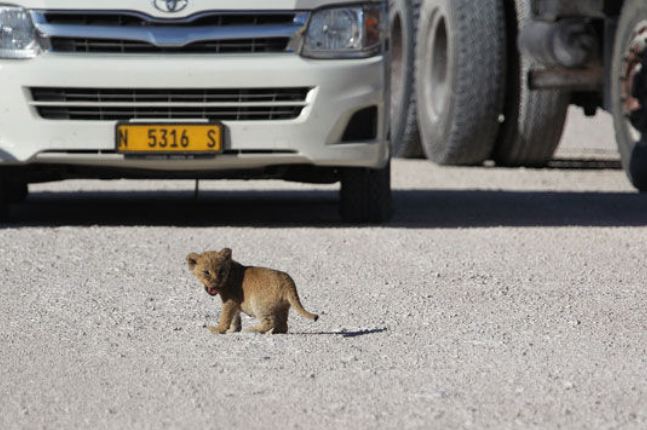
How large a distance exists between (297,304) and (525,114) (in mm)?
8491

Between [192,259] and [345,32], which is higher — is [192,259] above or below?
above

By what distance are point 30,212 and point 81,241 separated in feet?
6.46

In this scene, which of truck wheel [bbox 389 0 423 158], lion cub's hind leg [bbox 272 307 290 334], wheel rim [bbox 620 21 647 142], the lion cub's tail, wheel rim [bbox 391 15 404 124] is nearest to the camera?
the lion cub's tail

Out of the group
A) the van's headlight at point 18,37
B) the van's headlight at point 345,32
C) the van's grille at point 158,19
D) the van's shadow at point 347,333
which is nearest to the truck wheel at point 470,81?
the van's headlight at point 345,32

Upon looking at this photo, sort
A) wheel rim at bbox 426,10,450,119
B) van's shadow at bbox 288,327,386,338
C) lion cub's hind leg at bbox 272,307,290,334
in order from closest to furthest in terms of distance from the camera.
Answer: lion cub's hind leg at bbox 272,307,290,334, van's shadow at bbox 288,327,386,338, wheel rim at bbox 426,10,450,119

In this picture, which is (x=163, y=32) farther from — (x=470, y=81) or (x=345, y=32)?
(x=470, y=81)

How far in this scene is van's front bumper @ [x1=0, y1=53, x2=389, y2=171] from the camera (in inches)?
360

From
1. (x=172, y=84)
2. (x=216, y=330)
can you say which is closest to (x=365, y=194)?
(x=172, y=84)

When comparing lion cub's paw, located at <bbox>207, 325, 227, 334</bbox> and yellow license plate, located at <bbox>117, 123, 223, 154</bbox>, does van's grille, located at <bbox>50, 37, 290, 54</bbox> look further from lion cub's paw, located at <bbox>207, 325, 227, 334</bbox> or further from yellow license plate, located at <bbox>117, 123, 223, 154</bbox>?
lion cub's paw, located at <bbox>207, 325, 227, 334</bbox>

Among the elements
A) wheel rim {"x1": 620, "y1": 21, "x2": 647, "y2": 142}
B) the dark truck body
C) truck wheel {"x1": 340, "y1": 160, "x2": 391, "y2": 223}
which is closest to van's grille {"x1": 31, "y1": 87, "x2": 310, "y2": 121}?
truck wheel {"x1": 340, "y1": 160, "x2": 391, "y2": 223}

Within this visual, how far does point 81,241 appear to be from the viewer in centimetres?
899

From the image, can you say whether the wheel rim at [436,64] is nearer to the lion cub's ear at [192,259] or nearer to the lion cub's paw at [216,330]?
the lion cub's paw at [216,330]

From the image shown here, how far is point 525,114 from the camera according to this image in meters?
A: 14.1

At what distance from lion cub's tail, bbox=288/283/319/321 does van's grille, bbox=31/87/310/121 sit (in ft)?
11.4
